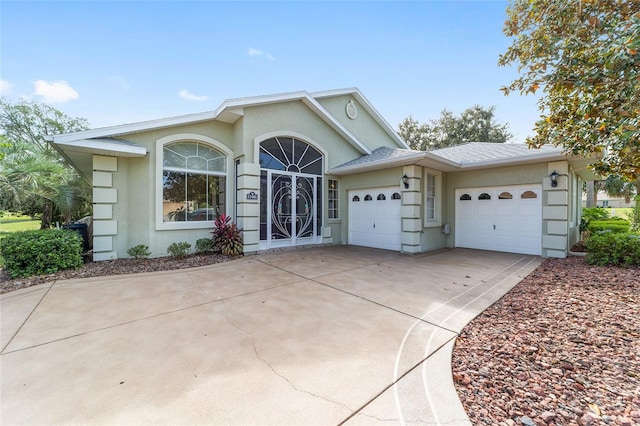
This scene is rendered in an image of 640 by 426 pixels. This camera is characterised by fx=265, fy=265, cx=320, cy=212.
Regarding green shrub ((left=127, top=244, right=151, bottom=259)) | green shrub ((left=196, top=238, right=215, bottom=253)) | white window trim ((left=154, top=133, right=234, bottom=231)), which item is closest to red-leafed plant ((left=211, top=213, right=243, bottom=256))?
green shrub ((left=196, top=238, right=215, bottom=253))

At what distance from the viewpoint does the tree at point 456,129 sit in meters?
25.2

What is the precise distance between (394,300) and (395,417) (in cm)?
266

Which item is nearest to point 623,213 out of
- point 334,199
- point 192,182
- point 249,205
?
point 334,199

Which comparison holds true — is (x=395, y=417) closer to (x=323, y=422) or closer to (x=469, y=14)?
(x=323, y=422)

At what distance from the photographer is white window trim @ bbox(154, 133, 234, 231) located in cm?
789

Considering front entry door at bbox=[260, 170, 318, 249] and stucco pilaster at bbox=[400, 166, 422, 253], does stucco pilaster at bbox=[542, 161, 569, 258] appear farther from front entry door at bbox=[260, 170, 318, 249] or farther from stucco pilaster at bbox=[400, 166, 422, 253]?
front entry door at bbox=[260, 170, 318, 249]

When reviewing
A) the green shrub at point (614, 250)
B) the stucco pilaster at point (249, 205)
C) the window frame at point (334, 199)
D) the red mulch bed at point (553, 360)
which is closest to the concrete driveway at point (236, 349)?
the red mulch bed at point (553, 360)

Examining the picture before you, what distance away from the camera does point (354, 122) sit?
13578mm

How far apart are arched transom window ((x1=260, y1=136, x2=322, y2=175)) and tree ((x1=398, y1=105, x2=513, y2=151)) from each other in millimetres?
20877

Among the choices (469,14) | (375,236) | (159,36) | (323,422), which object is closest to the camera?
(323,422)

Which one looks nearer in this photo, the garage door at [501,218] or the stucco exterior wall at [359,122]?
the garage door at [501,218]

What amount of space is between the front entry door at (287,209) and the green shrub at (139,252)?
11.0 feet

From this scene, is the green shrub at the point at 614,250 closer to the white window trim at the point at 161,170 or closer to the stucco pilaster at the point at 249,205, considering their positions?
the stucco pilaster at the point at 249,205

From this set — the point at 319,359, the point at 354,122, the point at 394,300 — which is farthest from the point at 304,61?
the point at 319,359
